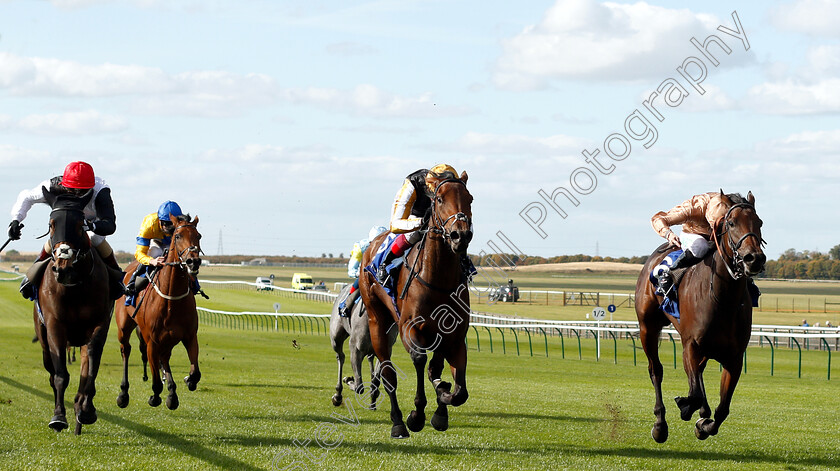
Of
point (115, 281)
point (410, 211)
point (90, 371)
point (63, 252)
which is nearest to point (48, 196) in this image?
point (63, 252)

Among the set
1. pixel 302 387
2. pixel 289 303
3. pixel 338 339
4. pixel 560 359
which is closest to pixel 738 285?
pixel 338 339

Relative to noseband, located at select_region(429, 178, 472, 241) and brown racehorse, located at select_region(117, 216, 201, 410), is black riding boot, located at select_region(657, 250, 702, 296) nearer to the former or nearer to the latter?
noseband, located at select_region(429, 178, 472, 241)

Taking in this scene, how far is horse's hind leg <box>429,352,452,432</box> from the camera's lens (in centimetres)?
741

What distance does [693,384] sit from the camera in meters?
7.87

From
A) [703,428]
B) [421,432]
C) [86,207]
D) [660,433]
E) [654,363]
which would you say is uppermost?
[86,207]

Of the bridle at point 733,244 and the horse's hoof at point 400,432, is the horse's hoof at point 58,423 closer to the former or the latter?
the horse's hoof at point 400,432

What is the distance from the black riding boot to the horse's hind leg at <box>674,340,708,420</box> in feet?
2.51

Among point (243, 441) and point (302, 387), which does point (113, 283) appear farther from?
point (302, 387)

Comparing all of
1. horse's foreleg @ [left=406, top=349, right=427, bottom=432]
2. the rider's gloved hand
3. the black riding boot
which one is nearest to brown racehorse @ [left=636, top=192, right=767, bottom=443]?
the black riding boot

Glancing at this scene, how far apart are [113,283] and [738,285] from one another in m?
5.60

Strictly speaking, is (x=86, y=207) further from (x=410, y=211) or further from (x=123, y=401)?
(x=123, y=401)

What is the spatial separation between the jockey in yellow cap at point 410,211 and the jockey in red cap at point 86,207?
2621 mm

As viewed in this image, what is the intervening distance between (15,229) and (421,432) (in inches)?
170

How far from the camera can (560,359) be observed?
80.4ft
